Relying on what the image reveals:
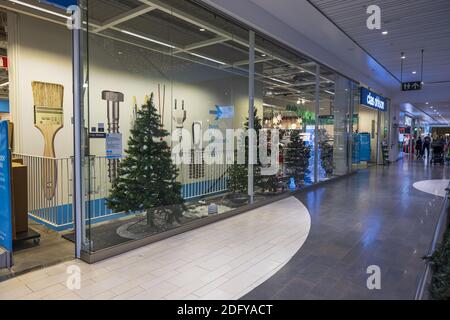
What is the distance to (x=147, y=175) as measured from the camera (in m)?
4.23

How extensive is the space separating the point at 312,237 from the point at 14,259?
367 cm

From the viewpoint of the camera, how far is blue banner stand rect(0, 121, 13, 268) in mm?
3039

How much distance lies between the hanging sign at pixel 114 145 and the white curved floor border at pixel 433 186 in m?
7.20

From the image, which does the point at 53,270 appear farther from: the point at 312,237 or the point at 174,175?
the point at 312,237

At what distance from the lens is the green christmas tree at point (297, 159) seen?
25.1 ft

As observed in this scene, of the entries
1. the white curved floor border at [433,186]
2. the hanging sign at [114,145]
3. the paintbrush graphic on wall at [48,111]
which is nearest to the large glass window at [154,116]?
the hanging sign at [114,145]

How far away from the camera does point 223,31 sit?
5484mm

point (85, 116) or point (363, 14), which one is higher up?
point (363, 14)

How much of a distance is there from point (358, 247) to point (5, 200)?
13.3 feet

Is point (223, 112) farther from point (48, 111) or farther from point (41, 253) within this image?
point (41, 253)

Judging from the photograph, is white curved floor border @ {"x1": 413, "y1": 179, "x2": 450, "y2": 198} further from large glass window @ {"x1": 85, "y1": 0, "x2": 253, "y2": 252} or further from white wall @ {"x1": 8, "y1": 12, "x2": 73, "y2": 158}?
white wall @ {"x1": 8, "y1": 12, "x2": 73, "y2": 158}

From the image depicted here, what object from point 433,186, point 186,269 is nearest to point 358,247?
point 186,269

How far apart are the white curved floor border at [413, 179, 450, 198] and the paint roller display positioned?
722 cm
